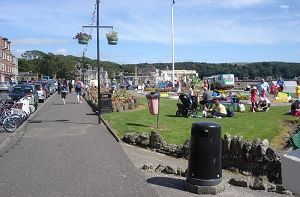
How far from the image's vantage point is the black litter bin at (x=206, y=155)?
7.71 metres

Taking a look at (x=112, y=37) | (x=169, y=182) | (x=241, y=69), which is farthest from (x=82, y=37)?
(x=241, y=69)

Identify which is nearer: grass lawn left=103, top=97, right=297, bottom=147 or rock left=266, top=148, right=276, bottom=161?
rock left=266, top=148, right=276, bottom=161

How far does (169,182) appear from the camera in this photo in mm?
8469

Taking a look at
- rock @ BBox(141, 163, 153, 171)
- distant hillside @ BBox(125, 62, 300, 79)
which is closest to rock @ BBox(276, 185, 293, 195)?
rock @ BBox(141, 163, 153, 171)

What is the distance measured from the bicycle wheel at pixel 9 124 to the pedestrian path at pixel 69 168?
1279 mm

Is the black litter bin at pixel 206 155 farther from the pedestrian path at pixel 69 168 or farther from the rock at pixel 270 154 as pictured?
the rock at pixel 270 154

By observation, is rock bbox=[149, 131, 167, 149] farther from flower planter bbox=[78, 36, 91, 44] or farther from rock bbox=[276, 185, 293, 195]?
flower planter bbox=[78, 36, 91, 44]

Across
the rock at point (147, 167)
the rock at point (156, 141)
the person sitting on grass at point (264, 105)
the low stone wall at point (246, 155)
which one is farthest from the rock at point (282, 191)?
the person sitting on grass at point (264, 105)

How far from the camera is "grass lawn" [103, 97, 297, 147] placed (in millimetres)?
14844

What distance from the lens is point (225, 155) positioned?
11.5 metres

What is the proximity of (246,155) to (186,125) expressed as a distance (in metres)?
5.77

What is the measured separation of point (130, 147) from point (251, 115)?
31.5ft

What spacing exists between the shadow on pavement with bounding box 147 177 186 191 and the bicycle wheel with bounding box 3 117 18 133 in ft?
29.7

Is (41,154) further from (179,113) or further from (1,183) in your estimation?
(179,113)
